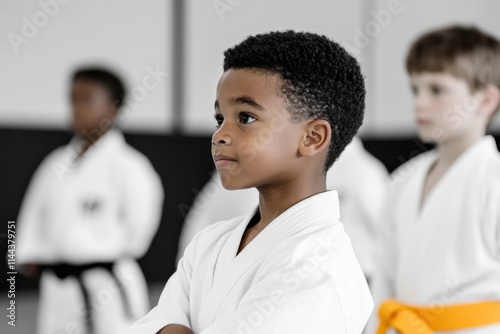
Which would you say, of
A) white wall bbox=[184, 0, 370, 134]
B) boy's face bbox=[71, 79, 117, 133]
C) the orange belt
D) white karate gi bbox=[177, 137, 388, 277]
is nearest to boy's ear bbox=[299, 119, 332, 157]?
the orange belt

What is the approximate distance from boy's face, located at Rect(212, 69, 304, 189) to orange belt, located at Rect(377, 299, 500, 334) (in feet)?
3.75

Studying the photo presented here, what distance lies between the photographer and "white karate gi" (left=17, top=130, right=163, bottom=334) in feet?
12.3

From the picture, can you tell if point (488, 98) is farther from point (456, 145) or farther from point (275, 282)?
point (275, 282)

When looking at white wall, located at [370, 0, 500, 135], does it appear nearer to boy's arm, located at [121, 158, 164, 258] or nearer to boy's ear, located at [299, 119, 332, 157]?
boy's arm, located at [121, 158, 164, 258]

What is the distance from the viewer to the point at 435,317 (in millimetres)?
2240

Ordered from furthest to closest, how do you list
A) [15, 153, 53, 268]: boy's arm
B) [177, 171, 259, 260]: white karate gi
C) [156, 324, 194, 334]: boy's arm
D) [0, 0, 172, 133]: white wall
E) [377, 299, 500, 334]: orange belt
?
[0, 0, 172, 133]: white wall → [15, 153, 53, 268]: boy's arm → [177, 171, 259, 260]: white karate gi → [377, 299, 500, 334]: orange belt → [156, 324, 194, 334]: boy's arm

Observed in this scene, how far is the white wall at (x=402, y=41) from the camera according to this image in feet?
21.5

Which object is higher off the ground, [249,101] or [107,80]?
[107,80]

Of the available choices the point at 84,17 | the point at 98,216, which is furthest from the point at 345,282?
the point at 84,17

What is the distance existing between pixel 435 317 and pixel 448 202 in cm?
49

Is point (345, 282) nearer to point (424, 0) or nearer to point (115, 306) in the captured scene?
point (115, 306)

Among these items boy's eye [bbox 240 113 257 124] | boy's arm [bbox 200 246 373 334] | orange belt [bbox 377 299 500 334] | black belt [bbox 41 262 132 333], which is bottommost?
black belt [bbox 41 262 132 333]

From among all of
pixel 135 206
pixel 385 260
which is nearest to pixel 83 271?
→ pixel 135 206

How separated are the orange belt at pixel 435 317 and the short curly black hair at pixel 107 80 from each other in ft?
8.71
